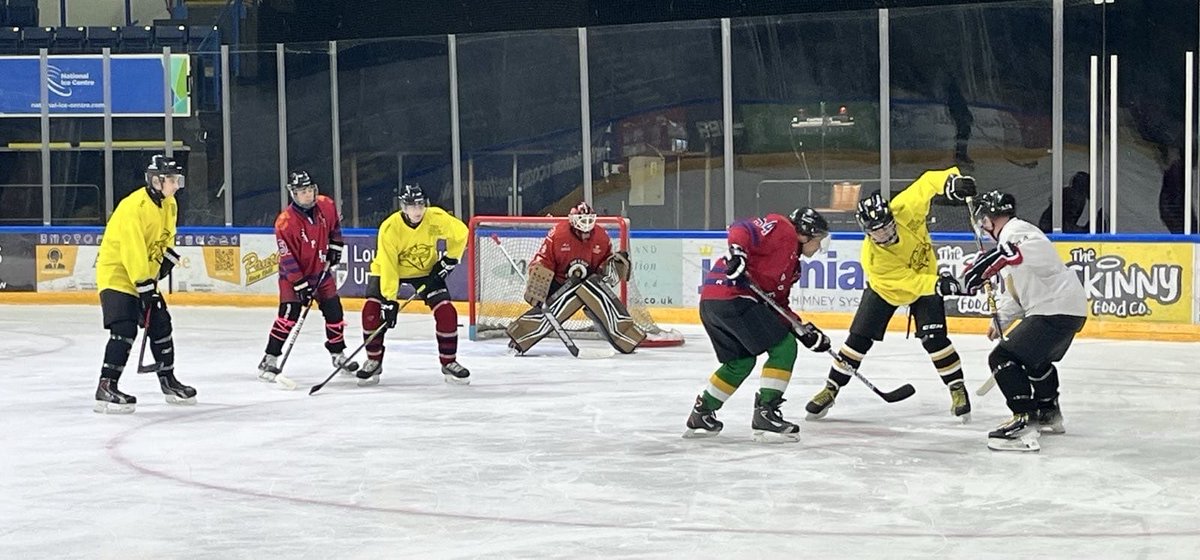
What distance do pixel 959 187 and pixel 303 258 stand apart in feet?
11.2

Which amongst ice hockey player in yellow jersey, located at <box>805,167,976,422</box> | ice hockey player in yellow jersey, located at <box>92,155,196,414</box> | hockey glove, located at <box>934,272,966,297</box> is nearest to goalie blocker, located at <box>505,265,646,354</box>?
ice hockey player in yellow jersey, located at <box>92,155,196,414</box>

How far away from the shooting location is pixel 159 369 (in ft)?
23.7

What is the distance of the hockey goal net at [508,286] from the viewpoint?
33.1 ft

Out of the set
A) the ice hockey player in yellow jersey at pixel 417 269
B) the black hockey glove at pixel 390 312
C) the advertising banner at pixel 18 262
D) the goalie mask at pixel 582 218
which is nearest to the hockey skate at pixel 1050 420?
the ice hockey player in yellow jersey at pixel 417 269

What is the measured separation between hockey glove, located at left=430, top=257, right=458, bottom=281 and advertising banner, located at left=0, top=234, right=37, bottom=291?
6.74 m

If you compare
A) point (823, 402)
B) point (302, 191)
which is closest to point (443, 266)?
point (302, 191)

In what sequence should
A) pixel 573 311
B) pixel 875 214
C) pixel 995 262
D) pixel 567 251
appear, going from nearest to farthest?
pixel 995 262, pixel 875 214, pixel 567 251, pixel 573 311

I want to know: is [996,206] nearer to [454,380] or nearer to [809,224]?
[809,224]

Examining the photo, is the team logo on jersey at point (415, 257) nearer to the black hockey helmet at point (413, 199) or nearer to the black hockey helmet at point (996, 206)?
the black hockey helmet at point (413, 199)

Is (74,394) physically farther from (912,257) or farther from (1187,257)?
(1187,257)

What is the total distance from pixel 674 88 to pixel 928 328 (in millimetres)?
6617

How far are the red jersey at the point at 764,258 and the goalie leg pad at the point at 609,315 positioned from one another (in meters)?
3.35

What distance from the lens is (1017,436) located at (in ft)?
19.1

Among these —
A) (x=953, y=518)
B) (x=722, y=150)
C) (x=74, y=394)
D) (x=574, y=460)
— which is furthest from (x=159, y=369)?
(x=722, y=150)
